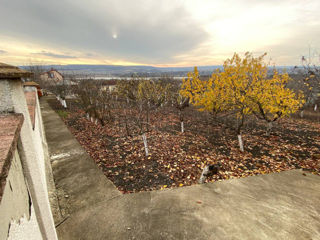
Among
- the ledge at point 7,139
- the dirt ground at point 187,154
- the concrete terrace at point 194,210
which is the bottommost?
the dirt ground at point 187,154

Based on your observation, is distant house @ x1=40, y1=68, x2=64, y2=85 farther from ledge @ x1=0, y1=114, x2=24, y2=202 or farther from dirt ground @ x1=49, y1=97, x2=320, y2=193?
ledge @ x1=0, y1=114, x2=24, y2=202

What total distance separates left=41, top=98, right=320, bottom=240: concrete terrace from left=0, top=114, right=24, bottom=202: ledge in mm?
2475

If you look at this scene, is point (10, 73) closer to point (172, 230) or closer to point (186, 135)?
point (172, 230)

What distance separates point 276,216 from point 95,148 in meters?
6.97

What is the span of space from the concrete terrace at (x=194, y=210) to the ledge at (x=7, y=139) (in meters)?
2.48

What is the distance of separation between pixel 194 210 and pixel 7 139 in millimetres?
3383

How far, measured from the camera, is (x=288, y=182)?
4.26 metres

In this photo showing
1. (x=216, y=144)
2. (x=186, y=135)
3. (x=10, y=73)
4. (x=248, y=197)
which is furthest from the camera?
(x=186, y=135)

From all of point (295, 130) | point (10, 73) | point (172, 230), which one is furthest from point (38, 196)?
point (295, 130)

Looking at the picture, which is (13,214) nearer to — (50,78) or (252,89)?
(252,89)

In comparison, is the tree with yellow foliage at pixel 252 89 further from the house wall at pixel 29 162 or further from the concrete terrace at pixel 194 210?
the house wall at pixel 29 162

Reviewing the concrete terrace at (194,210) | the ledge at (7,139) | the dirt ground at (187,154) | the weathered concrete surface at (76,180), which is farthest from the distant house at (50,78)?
the ledge at (7,139)

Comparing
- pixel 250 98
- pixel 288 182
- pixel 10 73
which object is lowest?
pixel 288 182

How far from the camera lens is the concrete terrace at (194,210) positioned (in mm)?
2762
